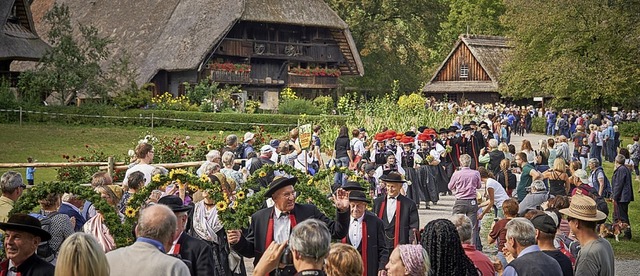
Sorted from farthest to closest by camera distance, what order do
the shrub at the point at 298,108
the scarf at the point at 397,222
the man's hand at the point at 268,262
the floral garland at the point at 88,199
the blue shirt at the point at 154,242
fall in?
the shrub at the point at 298,108, the scarf at the point at 397,222, the floral garland at the point at 88,199, the man's hand at the point at 268,262, the blue shirt at the point at 154,242

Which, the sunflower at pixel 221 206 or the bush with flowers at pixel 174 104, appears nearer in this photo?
the sunflower at pixel 221 206

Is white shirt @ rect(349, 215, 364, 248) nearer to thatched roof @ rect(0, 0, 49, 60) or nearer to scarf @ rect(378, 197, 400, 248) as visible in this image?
scarf @ rect(378, 197, 400, 248)

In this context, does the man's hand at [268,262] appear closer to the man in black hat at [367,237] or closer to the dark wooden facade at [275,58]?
the man in black hat at [367,237]

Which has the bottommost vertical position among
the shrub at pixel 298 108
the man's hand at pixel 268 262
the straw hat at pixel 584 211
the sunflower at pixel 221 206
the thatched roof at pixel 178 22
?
the man's hand at pixel 268 262

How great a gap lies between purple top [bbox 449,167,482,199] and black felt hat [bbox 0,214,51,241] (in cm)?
878

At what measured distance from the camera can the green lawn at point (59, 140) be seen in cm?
3350

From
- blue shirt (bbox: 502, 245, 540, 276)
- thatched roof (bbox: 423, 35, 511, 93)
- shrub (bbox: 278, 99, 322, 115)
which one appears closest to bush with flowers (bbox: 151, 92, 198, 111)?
shrub (bbox: 278, 99, 322, 115)

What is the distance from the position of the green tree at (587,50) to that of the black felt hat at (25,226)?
160 ft

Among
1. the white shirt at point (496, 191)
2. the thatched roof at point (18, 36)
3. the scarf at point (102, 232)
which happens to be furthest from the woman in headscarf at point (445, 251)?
the thatched roof at point (18, 36)

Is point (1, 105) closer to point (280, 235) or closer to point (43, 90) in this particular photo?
point (43, 90)

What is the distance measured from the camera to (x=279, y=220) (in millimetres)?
8531

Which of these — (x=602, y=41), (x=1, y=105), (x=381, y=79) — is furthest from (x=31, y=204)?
(x=381, y=79)

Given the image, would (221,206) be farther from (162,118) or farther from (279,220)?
(162,118)

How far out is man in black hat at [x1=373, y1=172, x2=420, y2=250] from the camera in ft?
34.5
